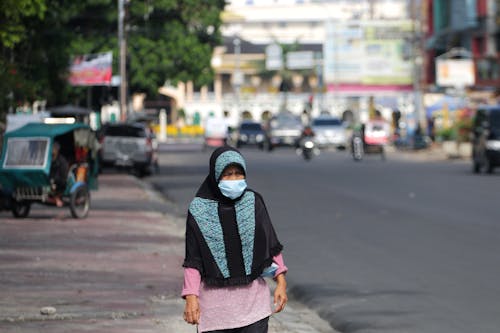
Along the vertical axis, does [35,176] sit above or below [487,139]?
above

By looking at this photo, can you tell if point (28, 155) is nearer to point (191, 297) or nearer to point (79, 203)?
point (79, 203)

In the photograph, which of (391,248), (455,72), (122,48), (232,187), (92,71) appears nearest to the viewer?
(232,187)

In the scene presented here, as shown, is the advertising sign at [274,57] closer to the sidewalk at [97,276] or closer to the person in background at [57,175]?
the sidewalk at [97,276]

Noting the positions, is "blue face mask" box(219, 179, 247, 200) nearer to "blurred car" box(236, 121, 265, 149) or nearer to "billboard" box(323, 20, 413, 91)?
"blurred car" box(236, 121, 265, 149)

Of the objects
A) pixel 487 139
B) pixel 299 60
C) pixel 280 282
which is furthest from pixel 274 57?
pixel 280 282

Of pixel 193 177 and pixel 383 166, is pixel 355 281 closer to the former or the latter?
pixel 193 177

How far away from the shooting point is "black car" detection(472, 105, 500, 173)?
44281 millimetres

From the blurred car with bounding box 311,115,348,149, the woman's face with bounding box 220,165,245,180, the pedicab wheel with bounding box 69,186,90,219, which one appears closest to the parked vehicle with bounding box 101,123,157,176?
the pedicab wheel with bounding box 69,186,90,219

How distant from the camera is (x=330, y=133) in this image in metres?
83.4

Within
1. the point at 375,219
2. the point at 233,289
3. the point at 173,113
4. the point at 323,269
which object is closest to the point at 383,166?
the point at 375,219

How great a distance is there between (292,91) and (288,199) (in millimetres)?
140779

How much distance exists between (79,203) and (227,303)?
59.3 feet

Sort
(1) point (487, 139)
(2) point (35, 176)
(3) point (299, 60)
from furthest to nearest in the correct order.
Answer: (3) point (299, 60)
(1) point (487, 139)
(2) point (35, 176)

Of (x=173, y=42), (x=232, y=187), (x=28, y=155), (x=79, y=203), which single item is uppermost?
(x=173, y=42)
